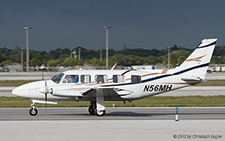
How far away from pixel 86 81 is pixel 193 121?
597 centimetres

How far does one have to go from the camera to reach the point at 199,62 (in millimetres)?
20984

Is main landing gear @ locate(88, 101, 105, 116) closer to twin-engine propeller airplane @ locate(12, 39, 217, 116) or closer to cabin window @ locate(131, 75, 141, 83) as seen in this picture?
twin-engine propeller airplane @ locate(12, 39, 217, 116)

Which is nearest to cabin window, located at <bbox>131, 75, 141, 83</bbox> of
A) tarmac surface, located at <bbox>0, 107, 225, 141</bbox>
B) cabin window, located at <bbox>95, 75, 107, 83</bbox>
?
cabin window, located at <bbox>95, 75, 107, 83</bbox>

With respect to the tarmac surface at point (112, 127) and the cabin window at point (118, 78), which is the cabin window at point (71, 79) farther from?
the cabin window at point (118, 78)

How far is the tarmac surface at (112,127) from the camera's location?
14.0m

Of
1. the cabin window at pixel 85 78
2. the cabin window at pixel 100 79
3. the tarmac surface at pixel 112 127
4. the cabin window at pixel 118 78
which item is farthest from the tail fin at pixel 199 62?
the cabin window at pixel 85 78

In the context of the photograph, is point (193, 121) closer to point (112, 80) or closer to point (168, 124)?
point (168, 124)

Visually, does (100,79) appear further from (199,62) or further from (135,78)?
(199,62)

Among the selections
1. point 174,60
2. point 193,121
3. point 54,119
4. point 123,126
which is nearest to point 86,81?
point 54,119

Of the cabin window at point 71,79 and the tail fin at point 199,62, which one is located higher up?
the tail fin at point 199,62

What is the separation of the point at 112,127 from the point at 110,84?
13.9ft

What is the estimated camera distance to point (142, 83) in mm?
20516

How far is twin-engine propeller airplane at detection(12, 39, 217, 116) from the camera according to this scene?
64.4 feet

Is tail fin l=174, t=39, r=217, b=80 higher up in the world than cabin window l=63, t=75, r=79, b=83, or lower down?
higher up
